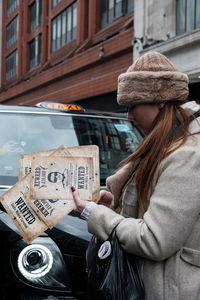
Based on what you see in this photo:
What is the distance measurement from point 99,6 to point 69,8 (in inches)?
160

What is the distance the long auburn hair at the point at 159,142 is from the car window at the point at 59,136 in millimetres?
1721

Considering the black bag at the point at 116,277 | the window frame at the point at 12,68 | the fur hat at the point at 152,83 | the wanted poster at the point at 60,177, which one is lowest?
the black bag at the point at 116,277

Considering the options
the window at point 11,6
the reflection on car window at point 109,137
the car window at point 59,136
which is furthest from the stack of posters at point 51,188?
the window at point 11,6

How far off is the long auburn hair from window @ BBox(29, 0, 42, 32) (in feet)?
112

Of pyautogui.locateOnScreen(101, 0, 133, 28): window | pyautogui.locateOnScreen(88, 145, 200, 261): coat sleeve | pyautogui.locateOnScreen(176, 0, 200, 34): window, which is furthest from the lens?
pyautogui.locateOnScreen(101, 0, 133, 28): window

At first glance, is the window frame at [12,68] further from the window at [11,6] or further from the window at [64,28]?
the window at [64,28]

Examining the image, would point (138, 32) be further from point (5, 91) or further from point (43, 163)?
point (5, 91)

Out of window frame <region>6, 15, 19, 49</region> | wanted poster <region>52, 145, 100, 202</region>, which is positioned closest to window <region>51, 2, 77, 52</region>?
window frame <region>6, 15, 19, 49</region>

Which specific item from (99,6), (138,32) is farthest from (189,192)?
(99,6)

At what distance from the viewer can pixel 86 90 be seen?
23.2 m

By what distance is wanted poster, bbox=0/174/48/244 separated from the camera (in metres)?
1.84

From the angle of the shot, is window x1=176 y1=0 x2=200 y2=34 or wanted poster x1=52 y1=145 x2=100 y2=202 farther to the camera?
window x1=176 y1=0 x2=200 y2=34

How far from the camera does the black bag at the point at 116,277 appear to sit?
1.56 meters

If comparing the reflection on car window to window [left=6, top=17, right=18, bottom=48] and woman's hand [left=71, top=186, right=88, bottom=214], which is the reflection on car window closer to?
woman's hand [left=71, top=186, right=88, bottom=214]
